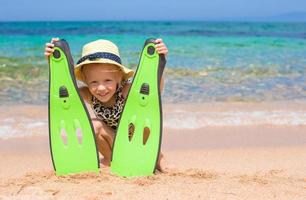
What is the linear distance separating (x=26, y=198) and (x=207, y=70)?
6637 millimetres

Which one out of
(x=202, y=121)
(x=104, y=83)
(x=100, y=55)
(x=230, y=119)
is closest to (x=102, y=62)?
(x=100, y=55)

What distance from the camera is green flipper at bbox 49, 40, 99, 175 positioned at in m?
2.73

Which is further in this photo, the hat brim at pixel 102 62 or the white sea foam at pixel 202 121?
the white sea foam at pixel 202 121

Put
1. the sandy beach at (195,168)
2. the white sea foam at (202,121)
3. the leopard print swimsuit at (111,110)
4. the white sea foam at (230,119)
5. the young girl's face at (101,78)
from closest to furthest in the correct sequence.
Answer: the sandy beach at (195,168) → the young girl's face at (101,78) → the leopard print swimsuit at (111,110) → the white sea foam at (202,121) → the white sea foam at (230,119)

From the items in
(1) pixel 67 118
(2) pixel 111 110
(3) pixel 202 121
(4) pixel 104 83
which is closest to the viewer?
(1) pixel 67 118

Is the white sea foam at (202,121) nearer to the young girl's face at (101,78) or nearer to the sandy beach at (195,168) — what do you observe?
the sandy beach at (195,168)

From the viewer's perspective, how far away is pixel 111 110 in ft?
10.1

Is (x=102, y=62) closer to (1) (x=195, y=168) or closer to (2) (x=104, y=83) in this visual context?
(2) (x=104, y=83)

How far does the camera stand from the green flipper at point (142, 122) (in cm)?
274

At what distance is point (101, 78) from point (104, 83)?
4 cm

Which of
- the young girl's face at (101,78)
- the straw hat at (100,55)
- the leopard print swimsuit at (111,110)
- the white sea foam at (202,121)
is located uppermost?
the straw hat at (100,55)

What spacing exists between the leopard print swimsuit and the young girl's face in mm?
126

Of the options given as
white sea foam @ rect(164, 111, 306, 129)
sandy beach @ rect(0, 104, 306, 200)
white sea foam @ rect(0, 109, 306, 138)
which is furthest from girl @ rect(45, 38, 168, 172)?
white sea foam @ rect(164, 111, 306, 129)

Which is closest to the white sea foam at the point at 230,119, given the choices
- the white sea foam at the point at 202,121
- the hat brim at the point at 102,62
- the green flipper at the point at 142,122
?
the white sea foam at the point at 202,121
